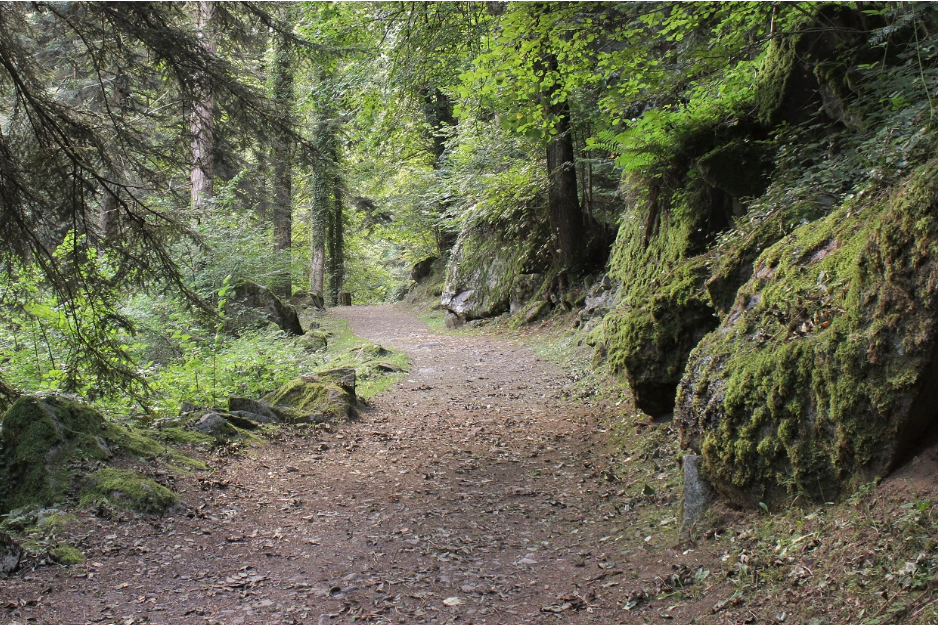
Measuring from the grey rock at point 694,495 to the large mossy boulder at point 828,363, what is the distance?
0.26 feet

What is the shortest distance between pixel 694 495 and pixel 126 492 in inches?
167

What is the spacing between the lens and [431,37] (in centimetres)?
729

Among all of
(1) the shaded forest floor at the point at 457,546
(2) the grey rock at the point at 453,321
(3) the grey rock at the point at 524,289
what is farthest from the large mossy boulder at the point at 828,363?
(2) the grey rock at the point at 453,321

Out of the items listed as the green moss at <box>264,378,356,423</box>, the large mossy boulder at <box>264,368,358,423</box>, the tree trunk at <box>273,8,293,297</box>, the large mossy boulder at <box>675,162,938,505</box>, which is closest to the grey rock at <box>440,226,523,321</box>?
the tree trunk at <box>273,8,293,297</box>

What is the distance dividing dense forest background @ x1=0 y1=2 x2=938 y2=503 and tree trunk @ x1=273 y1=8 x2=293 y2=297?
0.07 metres

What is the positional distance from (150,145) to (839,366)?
6.45m

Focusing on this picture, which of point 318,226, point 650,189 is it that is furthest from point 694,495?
point 318,226

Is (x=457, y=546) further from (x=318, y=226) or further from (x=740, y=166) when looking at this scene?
(x=318, y=226)

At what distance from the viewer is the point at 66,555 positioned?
390 centimetres

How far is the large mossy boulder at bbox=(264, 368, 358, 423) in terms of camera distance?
778cm

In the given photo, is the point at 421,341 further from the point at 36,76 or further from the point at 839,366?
the point at 839,366

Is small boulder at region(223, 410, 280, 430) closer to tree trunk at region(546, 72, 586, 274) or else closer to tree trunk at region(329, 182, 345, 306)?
tree trunk at region(546, 72, 586, 274)

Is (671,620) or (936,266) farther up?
(936,266)

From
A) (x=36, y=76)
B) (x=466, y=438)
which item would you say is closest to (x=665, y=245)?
(x=466, y=438)
